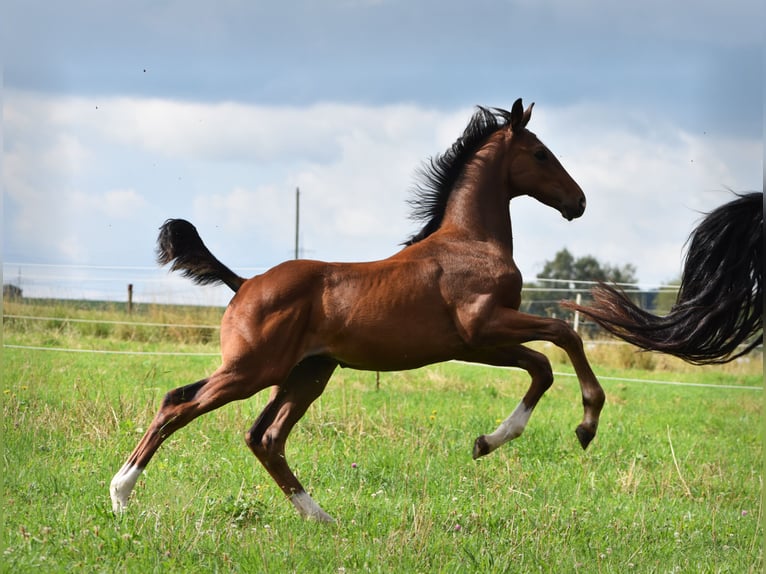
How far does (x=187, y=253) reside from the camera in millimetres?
6160

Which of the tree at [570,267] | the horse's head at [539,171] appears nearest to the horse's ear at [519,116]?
the horse's head at [539,171]

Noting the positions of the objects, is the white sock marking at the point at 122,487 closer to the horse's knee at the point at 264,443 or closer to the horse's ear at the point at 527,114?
the horse's knee at the point at 264,443

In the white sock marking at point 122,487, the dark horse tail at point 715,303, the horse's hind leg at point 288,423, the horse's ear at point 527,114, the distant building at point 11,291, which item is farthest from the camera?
the distant building at point 11,291

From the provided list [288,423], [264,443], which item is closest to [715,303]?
[288,423]

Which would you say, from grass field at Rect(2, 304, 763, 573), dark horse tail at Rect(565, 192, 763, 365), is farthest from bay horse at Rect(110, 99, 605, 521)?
dark horse tail at Rect(565, 192, 763, 365)

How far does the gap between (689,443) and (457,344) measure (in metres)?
5.03

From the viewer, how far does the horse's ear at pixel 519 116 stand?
20.3 feet

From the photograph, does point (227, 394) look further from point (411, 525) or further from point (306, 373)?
point (411, 525)

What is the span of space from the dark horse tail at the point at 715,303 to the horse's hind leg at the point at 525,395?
671mm

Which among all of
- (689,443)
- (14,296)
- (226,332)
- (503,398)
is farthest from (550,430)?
(14,296)

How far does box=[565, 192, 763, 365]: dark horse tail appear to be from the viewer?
644 cm

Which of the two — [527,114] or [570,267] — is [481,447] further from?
[570,267]

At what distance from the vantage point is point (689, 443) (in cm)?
983

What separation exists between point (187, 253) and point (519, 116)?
2437 millimetres
